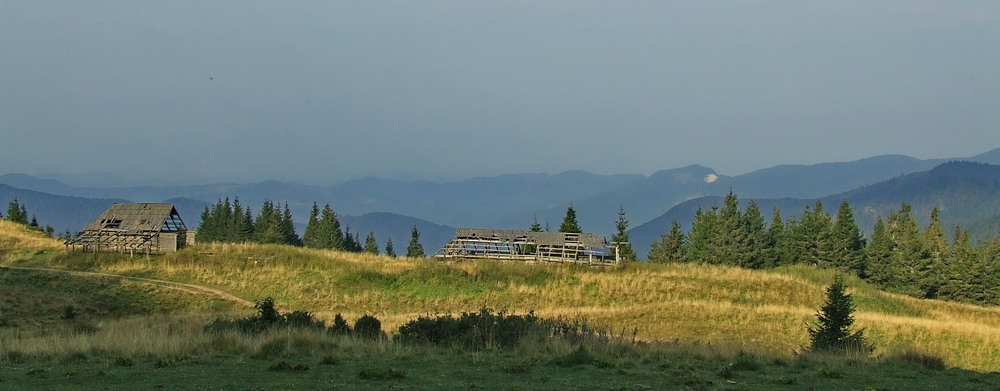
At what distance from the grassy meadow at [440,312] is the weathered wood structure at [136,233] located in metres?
2.16

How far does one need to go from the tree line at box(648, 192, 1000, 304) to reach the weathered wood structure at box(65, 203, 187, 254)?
64.1 meters

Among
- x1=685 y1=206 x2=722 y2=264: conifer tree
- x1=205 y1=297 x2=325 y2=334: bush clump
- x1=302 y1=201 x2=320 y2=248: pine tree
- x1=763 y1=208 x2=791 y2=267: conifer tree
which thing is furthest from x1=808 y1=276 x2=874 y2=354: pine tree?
x1=302 y1=201 x2=320 y2=248: pine tree

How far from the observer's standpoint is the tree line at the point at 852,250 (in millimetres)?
87688

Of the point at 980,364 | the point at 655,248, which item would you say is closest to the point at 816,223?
the point at 655,248

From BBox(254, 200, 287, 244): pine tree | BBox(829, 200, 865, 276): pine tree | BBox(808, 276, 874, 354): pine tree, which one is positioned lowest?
BBox(808, 276, 874, 354): pine tree

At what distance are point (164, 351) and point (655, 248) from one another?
99775 mm

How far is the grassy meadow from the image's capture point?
45.2 feet

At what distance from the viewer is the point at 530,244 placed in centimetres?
6375

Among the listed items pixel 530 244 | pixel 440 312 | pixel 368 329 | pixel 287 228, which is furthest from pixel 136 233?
pixel 287 228

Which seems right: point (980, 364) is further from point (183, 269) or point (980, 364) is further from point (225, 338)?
point (183, 269)

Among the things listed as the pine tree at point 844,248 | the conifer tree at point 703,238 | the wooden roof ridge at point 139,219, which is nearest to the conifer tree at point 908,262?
the pine tree at point 844,248

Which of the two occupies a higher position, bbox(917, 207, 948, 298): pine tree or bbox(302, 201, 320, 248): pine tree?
bbox(302, 201, 320, 248): pine tree

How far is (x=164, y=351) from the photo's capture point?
16.3 m

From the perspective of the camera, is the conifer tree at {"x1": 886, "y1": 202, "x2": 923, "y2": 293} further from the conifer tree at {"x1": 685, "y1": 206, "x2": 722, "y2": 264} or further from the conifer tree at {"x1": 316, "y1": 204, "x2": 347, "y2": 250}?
the conifer tree at {"x1": 316, "y1": 204, "x2": 347, "y2": 250}
